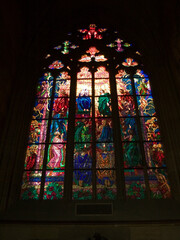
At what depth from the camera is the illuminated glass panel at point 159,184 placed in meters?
5.18

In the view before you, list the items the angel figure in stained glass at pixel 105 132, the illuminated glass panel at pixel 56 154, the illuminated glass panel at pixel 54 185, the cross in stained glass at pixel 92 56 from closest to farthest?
the illuminated glass panel at pixel 54 185, the illuminated glass panel at pixel 56 154, the angel figure in stained glass at pixel 105 132, the cross in stained glass at pixel 92 56

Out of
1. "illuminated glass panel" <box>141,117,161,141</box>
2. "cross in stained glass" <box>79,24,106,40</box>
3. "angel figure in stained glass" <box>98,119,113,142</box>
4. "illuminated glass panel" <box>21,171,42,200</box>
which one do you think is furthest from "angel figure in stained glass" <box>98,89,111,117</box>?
"cross in stained glass" <box>79,24,106,40</box>

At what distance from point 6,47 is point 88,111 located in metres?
2.77

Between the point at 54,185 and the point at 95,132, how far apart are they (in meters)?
1.55

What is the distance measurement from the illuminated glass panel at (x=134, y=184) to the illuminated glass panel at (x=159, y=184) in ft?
0.59

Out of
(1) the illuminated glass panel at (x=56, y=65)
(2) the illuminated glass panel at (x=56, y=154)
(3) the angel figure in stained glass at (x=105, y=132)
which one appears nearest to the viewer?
(2) the illuminated glass panel at (x=56, y=154)

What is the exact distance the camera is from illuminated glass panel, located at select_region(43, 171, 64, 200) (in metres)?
5.31

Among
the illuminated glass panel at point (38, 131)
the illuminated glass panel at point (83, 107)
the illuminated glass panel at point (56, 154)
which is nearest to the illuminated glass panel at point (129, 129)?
the illuminated glass panel at point (83, 107)

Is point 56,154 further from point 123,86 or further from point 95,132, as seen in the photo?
point 123,86

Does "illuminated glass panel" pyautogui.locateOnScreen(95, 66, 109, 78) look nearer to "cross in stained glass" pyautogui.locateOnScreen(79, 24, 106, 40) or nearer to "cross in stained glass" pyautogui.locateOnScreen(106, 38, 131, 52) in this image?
"cross in stained glass" pyautogui.locateOnScreen(106, 38, 131, 52)

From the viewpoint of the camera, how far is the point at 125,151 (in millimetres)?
5836

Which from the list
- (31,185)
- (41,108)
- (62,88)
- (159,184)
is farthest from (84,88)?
(159,184)

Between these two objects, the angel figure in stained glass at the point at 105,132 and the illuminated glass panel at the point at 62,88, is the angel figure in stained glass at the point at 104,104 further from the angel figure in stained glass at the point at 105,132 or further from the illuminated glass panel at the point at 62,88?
the illuminated glass panel at the point at 62,88

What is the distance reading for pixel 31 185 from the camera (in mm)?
5480
